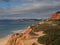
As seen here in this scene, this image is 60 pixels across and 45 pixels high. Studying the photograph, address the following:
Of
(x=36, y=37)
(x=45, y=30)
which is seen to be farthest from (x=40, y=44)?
(x=45, y=30)

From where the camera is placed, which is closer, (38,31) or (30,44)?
(30,44)

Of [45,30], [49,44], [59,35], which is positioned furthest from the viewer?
[45,30]

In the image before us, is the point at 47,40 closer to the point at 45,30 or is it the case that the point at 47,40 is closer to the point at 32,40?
the point at 32,40

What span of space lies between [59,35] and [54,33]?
68 centimetres

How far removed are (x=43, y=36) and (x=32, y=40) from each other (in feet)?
3.93

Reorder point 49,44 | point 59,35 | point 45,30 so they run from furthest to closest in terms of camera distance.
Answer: point 45,30, point 59,35, point 49,44

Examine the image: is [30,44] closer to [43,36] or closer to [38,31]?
[43,36]

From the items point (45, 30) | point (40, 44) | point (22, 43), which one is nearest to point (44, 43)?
point (40, 44)

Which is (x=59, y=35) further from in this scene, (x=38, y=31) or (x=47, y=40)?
(x=38, y=31)

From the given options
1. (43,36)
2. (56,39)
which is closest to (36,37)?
(43,36)

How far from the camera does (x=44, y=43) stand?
2345 centimetres

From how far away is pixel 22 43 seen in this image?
2438cm

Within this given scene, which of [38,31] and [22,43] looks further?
[38,31]

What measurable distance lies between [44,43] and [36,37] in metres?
2.47
